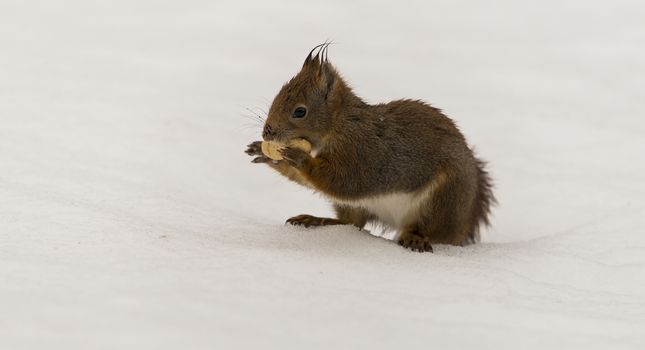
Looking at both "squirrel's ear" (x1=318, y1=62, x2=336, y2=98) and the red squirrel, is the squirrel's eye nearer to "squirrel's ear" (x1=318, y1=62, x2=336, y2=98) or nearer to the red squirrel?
the red squirrel

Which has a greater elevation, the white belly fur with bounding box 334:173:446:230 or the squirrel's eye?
the squirrel's eye

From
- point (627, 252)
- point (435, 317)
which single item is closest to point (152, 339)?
point (435, 317)

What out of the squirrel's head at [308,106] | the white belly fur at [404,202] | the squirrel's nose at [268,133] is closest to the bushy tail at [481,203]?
the white belly fur at [404,202]

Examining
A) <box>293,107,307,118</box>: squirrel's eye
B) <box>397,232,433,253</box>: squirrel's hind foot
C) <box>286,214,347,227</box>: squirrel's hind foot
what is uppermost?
<box>293,107,307,118</box>: squirrel's eye

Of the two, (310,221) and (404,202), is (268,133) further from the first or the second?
(404,202)

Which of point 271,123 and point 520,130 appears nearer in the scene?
point 271,123

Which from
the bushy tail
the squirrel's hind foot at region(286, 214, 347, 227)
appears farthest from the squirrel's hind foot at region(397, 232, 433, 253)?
the bushy tail

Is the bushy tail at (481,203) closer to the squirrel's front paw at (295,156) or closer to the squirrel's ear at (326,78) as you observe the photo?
the squirrel's ear at (326,78)

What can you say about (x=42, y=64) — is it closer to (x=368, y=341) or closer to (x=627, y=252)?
(x=627, y=252)
